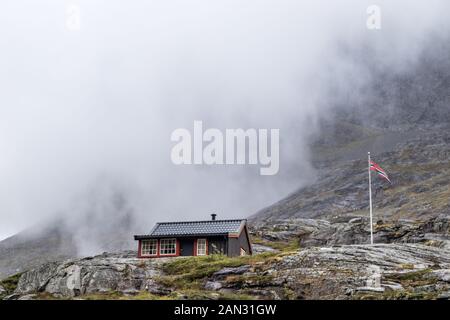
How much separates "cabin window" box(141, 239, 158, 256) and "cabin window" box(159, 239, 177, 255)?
56cm

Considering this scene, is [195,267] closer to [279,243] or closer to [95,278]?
[95,278]

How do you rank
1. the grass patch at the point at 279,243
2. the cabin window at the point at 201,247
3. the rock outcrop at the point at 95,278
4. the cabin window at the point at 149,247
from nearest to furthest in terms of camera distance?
the rock outcrop at the point at 95,278, the cabin window at the point at 201,247, the cabin window at the point at 149,247, the grass patch at the point at 279,243

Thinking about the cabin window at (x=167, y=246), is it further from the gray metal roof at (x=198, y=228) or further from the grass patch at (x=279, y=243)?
the grass patch at (x=279, y=243)

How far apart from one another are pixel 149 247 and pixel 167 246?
1.97 m

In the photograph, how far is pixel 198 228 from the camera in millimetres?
54281

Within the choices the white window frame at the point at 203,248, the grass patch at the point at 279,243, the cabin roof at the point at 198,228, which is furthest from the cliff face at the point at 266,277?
the grass patch at the point at 279,243

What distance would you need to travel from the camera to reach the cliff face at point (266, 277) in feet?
115

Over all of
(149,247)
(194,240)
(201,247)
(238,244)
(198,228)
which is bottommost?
(149,247)

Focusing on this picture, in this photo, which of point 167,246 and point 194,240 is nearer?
point 194,240

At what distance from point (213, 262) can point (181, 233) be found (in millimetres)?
9648

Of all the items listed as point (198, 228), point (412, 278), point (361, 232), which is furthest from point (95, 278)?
point (361, 232)

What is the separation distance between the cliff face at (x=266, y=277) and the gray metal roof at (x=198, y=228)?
5.17 metres
